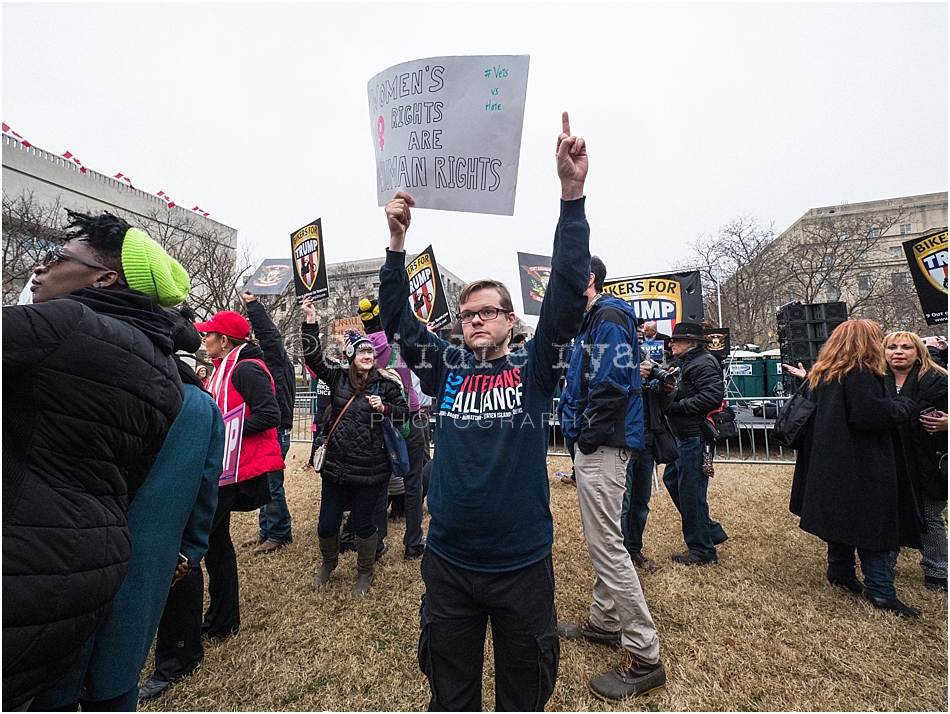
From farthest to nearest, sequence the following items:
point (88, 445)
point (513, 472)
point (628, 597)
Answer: point (628, 597) → point (513, 472) → point (88, 445)

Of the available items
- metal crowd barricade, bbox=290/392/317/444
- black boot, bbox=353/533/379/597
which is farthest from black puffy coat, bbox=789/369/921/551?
metal crowd barricade, bbox=290/392/317/444

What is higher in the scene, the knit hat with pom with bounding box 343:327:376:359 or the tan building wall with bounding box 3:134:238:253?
the tan building wall with bounding box 3:134:238:253

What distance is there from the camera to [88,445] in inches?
55.9

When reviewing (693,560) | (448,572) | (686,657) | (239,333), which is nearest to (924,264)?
(693,560)

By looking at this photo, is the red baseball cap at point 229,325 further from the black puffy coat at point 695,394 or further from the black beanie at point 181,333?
the black puffy coat at point 695,394

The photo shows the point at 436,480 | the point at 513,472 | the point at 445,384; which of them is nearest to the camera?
the point at 513,472

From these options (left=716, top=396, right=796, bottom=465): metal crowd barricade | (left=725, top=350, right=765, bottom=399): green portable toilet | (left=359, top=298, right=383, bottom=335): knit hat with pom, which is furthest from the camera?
(left=725, top=350, right=765, bottom=399): green portable toilet

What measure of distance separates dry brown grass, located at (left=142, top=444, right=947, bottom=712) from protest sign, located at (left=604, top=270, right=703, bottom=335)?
433 cm

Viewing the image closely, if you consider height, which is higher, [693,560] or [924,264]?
[924,264]

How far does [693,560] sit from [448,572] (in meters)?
3.46

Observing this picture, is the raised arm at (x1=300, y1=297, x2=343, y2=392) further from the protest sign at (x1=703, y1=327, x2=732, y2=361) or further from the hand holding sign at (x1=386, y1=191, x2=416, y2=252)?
the protest sign at (x1=703, y1=327, x2=732, y2=361)

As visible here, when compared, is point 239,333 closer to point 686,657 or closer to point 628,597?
point 628,597

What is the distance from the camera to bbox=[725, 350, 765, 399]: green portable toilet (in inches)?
522

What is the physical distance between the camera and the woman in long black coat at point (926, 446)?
3949 millimetres
